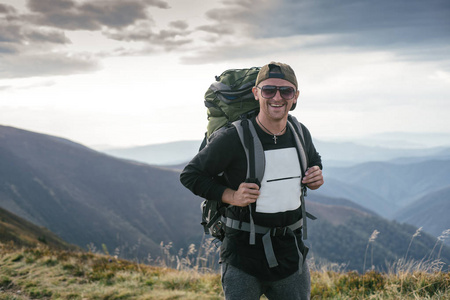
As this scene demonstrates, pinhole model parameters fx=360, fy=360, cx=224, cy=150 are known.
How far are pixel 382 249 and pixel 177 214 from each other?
7355 centimetres

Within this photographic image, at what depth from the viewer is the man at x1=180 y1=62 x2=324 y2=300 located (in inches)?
114

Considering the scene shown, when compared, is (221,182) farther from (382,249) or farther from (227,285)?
(382,249)

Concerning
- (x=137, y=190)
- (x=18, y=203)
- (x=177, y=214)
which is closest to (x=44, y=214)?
(x=18, y=203)

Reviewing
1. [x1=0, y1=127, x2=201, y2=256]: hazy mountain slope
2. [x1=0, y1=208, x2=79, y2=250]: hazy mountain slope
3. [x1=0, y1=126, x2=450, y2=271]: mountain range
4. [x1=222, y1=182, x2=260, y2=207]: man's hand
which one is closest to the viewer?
[x1=222, y1=182, x2=260, y2=207]: man's hand

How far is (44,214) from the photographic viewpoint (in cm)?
11600

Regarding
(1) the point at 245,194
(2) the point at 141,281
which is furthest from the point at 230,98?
(2) the point at 141,281

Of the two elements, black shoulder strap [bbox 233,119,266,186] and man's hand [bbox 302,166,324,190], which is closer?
black shoulder strap [bbox 233,119,266,186]

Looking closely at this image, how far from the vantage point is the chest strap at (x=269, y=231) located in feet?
9.34

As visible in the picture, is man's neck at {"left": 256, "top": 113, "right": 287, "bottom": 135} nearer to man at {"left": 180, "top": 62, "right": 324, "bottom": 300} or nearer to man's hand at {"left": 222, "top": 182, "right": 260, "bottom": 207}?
man at {"left": 180, "top": 62, "right": 324, "bottom": 300}

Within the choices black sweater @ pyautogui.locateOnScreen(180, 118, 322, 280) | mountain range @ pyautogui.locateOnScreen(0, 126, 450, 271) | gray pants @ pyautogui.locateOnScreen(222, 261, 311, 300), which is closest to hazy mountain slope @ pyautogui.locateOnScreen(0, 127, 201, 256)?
mountain range @ pyautogui.locateOnScreen(0, 126, 450, 271)

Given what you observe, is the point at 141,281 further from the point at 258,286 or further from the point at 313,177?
the point at 313,177

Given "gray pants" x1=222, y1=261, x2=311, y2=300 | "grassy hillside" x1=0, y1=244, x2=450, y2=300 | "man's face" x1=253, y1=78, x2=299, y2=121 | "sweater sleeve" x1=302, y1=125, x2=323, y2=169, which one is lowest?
"grassy hillside" x1=0, y1=244, x2=450, y2=300

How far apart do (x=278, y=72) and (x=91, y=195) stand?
14365cm

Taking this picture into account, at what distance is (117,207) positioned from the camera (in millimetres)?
133000
